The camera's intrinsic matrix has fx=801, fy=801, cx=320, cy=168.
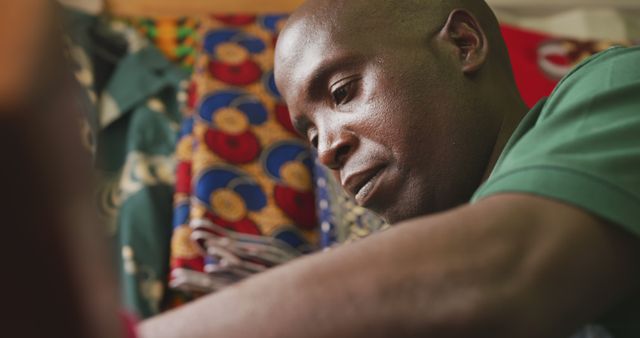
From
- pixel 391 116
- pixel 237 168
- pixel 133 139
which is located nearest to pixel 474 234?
pixel 391 116

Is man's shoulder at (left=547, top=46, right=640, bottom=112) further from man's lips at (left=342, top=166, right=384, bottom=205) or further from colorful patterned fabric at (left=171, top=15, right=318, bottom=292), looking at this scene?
colorful patterned fabric at (left=171, top=15, right=318, bottom=292)

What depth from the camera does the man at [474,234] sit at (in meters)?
0.40

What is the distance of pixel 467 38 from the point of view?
2.85 feet

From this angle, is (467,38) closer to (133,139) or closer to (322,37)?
(322,37)

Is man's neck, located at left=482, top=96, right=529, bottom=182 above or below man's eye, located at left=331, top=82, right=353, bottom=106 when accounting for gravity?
below

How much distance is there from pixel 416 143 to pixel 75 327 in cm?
54

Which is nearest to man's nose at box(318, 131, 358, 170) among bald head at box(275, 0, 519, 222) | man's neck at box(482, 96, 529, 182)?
bald head at box(275, 0, 519, 222)

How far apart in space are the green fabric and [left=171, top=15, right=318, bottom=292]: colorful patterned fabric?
5cm

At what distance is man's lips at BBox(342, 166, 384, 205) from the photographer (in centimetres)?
79

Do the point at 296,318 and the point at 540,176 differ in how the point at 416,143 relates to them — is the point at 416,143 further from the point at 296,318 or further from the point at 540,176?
the point at 296,318

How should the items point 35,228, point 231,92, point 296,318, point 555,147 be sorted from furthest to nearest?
point 231,92
point 555,147
point 296,318
point 35,228

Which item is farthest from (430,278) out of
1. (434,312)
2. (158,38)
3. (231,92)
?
(158,38)

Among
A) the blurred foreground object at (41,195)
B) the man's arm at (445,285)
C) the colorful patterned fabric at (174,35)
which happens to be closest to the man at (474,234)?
the man's arm at (445,285)

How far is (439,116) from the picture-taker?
0.77 meters
